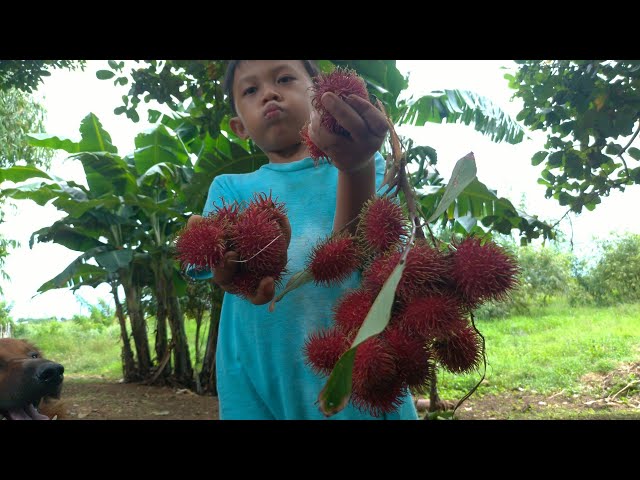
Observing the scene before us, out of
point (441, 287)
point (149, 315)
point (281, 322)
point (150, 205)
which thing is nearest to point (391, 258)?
point (441, 287)

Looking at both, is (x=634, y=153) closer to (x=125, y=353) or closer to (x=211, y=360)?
(x=211, y=360)

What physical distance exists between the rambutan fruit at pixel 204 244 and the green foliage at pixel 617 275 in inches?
97.2

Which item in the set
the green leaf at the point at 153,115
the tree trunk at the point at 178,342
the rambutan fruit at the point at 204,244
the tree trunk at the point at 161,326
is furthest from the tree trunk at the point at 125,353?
the rambutan fruit at the point at 204,244

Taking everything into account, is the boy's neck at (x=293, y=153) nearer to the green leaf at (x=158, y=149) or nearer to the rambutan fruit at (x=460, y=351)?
the rambutan fruit at (x=460, y=351)

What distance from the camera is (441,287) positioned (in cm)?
42

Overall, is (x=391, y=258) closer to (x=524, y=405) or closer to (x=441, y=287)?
(x=441, y=287)

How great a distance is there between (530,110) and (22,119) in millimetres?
3197

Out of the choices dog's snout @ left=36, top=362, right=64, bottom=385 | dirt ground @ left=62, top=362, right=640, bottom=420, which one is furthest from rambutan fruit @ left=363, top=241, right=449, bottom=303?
dirt ground @ left=62, top=362, right=640, bottom=420

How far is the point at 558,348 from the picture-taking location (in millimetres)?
2908

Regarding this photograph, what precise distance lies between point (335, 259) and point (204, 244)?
Result: 0.11m

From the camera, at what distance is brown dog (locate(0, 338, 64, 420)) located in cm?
73

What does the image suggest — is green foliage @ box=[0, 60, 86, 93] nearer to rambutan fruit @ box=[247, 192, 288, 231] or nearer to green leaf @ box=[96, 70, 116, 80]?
green leaf @ box=[96, 70, 116, 80]

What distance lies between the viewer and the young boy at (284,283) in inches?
22.2

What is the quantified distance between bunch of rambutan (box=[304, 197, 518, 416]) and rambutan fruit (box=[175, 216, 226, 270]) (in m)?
0.08
